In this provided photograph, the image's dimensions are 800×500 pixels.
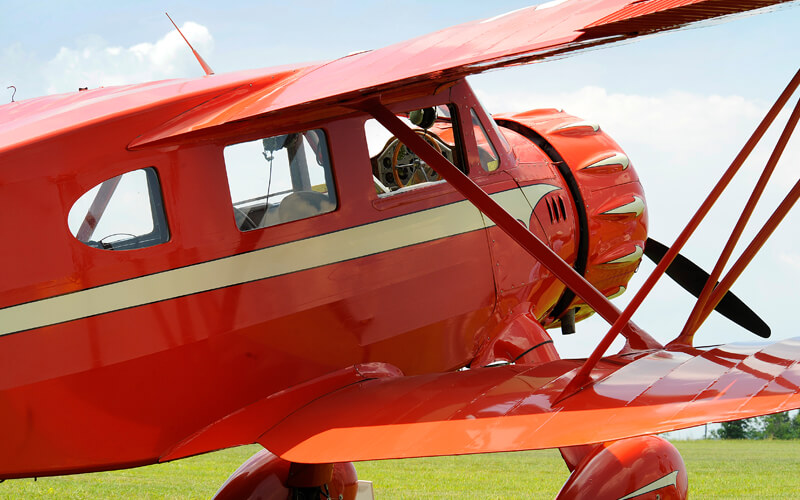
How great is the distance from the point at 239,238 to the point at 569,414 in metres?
1.72

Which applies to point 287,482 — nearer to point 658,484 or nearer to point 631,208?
point 658,484

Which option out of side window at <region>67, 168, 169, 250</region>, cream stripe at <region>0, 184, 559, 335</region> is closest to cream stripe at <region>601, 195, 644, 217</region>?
cream stripe at <region>0, 184, 559, 335</region>

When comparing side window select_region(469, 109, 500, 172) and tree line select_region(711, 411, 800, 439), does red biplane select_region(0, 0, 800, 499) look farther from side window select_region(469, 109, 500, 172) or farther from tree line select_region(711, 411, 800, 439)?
tree line select_region(711, 411, 800, 439)

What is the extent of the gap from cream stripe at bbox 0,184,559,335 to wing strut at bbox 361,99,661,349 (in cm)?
58

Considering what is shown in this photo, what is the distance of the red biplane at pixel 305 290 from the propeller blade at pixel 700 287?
8.16 feet

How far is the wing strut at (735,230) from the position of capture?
3666 mm

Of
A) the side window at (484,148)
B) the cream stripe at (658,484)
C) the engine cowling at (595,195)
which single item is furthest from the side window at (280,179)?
the engine cowling at (595,195)

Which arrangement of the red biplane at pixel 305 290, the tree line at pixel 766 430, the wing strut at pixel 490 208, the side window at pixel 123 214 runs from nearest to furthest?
the red biplane at pixel 305 290 < the side window at pixel 123 214 < the wing strut at pixel 490 208 < the tree line at pixel 766 430

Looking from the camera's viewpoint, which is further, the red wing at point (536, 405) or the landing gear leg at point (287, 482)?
the landing gear leg at point (287, 482)

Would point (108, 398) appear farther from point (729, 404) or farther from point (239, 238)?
point (729, 404)

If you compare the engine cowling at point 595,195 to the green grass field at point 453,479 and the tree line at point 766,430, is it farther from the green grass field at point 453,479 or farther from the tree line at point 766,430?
the tree line at point 766,430

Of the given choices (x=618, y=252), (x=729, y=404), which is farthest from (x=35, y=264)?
(x=618, y=252)

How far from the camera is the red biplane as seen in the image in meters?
3.59

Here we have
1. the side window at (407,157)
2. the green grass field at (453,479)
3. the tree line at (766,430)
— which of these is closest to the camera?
the side window at (407,157)
